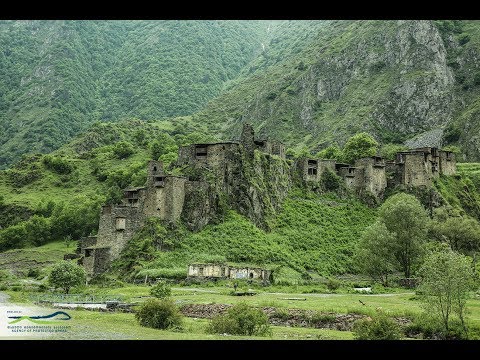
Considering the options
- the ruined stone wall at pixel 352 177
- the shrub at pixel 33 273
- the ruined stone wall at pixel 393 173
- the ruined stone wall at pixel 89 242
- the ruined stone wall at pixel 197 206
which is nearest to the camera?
the ruined stone wall at pixel 197 206

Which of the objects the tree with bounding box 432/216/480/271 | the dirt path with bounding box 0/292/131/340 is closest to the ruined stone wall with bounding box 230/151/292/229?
the tree with bounding box 432/216/480/271

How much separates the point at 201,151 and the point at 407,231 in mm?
30852

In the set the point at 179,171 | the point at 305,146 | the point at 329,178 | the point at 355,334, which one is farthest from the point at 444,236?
the point at 305,146

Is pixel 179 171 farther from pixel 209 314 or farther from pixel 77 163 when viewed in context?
pixel 77 163

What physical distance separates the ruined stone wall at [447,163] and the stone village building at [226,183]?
0.39 meters

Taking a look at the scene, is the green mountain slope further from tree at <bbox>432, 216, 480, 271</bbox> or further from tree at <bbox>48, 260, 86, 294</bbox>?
tree at <bbox>432, 216, 480, 271</bbox>

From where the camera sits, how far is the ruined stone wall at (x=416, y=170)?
316ft

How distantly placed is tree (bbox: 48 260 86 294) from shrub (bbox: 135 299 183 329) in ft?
74.8

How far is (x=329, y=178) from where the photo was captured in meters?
96.4

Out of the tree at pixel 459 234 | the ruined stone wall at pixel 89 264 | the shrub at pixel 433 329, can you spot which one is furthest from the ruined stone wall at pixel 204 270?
the shrub at pixel 433 329

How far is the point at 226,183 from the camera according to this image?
278 feet

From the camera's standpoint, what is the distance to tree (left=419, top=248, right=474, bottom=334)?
36.8 m

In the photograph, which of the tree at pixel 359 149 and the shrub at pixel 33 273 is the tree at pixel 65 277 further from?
the tree at pixel 359 149
